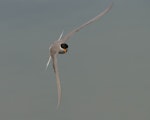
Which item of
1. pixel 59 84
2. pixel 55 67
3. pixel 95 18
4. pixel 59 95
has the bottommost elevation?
pixel 59 95

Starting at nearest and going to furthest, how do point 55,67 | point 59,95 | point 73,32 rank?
point 59,95 < point 55,67 < point 73,32

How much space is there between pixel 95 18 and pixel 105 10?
1136 millimetres

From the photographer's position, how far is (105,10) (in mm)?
18172

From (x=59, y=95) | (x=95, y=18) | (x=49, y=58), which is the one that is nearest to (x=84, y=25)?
(x=95, y=18)

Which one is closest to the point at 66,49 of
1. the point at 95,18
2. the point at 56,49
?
the point at 56,49

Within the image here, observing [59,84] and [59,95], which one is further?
[59,84]

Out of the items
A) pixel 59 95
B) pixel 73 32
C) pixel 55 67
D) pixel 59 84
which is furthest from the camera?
pixel 73 32

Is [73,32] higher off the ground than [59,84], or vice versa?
[73,32]

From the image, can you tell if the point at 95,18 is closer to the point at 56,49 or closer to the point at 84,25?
the point at 84,25

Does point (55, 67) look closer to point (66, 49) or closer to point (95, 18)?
point (66, 49)

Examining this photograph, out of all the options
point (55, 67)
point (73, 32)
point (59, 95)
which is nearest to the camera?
point (59, 95)

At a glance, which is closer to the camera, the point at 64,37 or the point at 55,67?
the point at 55,67

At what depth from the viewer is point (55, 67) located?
19.1m

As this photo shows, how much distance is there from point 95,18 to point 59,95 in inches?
176
